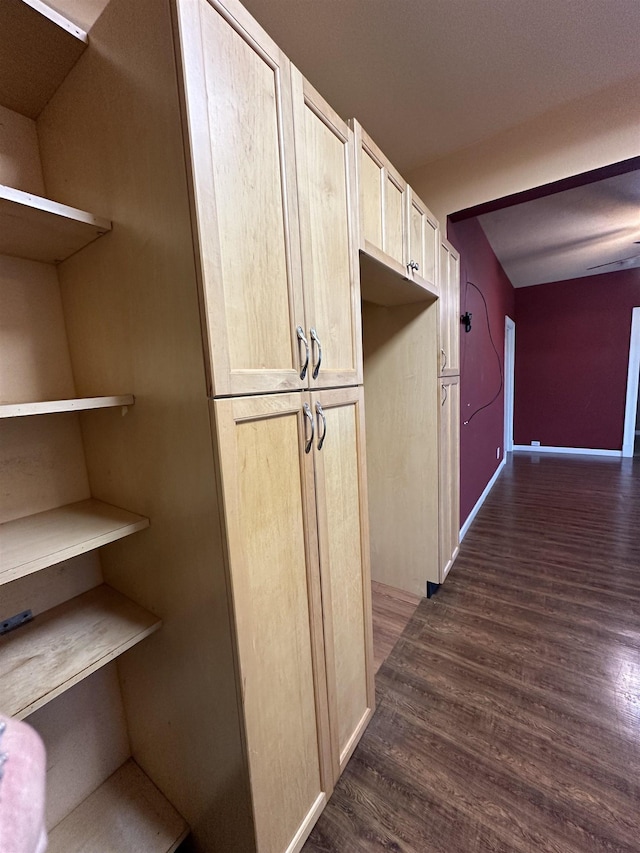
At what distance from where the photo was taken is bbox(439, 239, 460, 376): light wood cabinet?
2107mm

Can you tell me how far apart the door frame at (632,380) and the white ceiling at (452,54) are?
4.30 m

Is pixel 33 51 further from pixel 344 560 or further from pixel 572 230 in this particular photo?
pixel 572 230

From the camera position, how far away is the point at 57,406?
0.78 meters

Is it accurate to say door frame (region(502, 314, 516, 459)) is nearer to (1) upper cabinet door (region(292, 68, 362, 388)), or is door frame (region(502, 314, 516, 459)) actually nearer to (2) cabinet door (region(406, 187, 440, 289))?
(2) cabinet door (region(406, 187, 440, 289))

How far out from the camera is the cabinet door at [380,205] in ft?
4.04

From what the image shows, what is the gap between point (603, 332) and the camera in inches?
199

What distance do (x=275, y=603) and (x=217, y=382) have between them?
598mm

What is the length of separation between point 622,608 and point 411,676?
4.61ft

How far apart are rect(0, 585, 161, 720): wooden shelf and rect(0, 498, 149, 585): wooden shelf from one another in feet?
0.90

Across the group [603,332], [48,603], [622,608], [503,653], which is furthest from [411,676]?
[603,332]

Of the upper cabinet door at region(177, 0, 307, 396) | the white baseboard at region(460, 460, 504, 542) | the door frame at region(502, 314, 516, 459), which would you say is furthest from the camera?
the door frame at region(502, 314, 516, 459)

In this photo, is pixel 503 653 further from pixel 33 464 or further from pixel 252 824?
pixel 33 464

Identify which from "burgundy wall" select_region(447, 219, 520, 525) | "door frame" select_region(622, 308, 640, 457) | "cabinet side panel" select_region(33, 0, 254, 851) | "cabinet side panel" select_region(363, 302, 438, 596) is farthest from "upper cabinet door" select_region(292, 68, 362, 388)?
"door frame" select_region(622, 308, 640, 457)

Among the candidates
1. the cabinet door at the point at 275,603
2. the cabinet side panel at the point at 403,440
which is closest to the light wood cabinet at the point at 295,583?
the cabinet door at the point at 275,603
